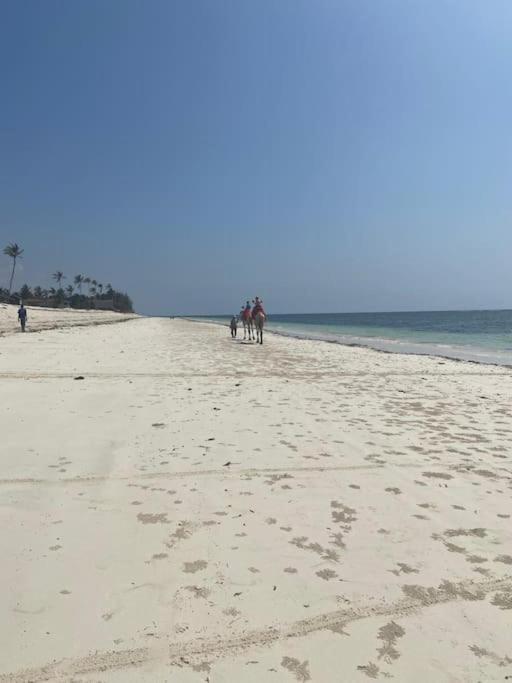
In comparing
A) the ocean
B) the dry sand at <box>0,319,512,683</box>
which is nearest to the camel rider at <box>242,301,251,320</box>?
the ocean

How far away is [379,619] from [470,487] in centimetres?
250

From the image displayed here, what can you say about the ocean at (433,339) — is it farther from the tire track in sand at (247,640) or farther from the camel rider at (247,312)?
the tire track in sand at (247,640)

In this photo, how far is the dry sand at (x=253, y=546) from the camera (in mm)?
2414

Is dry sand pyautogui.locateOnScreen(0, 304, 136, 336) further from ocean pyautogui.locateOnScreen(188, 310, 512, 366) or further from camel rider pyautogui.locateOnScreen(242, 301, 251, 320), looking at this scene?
ocean pyautogui.locateOnScreen(188, 310, 512, 366)

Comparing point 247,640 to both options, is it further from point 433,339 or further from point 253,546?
point 433,339

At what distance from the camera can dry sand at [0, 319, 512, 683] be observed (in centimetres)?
241

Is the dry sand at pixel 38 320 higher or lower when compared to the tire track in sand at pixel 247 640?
higher

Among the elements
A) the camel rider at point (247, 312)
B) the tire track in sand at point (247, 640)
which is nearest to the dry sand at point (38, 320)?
the camel rider at point (247, 312)

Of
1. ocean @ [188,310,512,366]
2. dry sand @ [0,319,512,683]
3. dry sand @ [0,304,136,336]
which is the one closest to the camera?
dry sand @ [0,319,512,683]

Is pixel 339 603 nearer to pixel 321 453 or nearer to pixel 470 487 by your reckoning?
pixel 470 487

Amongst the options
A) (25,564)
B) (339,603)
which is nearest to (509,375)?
(339,603)

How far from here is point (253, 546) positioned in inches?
138

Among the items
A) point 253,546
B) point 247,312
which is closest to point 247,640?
point 253,546

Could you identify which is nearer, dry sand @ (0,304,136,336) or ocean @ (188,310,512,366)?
ocean @ (188,310,512,366)
